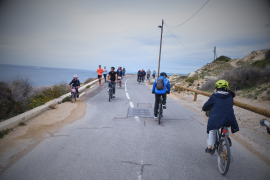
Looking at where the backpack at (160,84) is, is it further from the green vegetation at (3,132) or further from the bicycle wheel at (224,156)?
the green vegetation at (3,132)

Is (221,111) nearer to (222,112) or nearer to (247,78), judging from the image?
(222,112)

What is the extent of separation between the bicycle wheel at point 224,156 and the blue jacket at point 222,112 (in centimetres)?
32

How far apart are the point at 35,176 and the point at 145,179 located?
2120mm

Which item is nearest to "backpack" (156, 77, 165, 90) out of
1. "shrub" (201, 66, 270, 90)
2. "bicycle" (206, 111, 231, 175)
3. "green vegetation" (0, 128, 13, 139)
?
"bicycle" (206, 111, 231, 175)

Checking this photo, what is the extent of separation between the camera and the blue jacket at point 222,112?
310 cm

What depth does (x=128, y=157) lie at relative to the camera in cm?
358

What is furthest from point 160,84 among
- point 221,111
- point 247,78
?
point 247,78

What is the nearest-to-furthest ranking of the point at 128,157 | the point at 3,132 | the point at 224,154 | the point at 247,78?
the point at 224,154 → the point at 128,157 → the point at 3,132 → the point at 247,78

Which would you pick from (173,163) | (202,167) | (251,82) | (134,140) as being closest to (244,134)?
(202,167)

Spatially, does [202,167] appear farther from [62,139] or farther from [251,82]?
[251,82]

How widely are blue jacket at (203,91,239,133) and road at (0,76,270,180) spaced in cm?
97

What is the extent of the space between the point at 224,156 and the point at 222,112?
0.88 meters

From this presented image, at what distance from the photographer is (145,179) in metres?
2.85

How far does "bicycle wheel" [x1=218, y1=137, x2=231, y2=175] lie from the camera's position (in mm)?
2867
